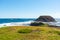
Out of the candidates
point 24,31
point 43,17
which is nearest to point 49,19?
point 43,17

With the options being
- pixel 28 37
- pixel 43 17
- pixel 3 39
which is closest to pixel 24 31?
pixel 28 37

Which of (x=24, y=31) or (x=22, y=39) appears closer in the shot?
(x=22, y=39)

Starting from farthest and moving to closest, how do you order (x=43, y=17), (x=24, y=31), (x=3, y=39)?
(x=43, y=17), (x=24, y=31), (x=3, y=39)

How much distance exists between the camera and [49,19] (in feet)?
298

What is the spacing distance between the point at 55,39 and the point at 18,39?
12.6ft

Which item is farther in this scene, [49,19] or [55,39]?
[49,19]

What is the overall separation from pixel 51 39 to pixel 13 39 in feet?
12.8

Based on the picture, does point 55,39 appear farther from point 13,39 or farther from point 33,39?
point 13,39

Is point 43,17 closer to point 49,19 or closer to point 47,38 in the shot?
point 49,19

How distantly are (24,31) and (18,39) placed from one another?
3.65 meters

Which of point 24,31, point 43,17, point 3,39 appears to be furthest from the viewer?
point 43,17

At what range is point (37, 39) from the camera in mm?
15578

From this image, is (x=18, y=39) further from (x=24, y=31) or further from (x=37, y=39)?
(x=24, y=31)

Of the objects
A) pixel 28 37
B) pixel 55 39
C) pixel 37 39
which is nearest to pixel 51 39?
pixel 55 39
